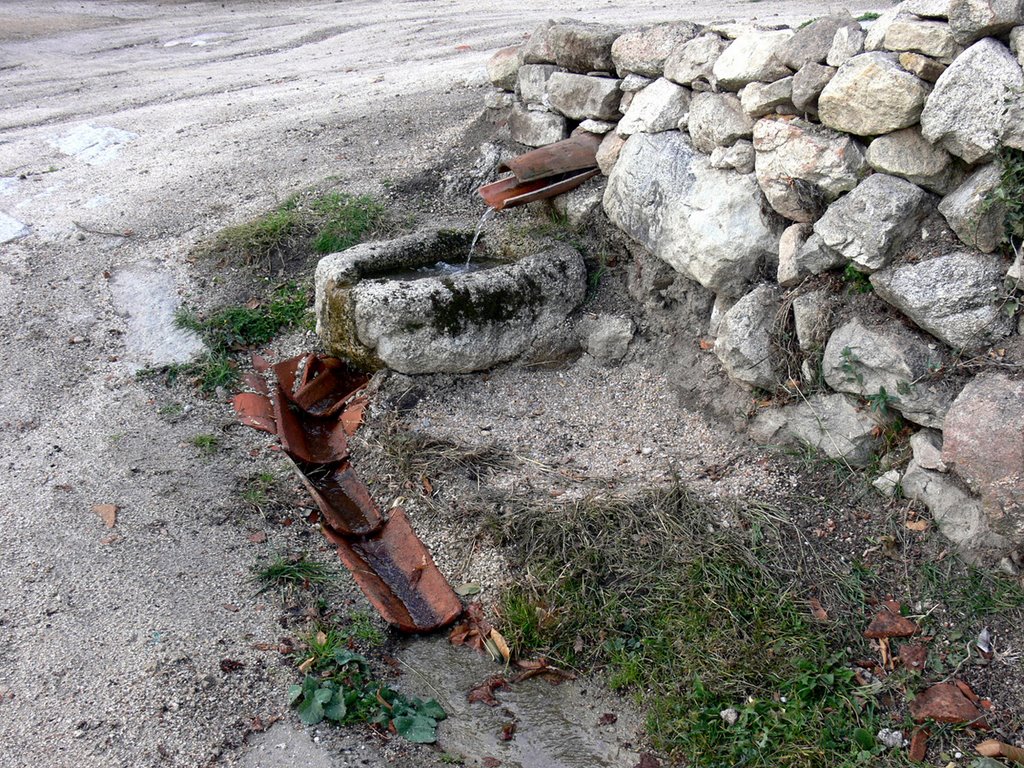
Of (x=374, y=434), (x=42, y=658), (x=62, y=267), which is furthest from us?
(x=62, y=267)

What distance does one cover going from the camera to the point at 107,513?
4211 millimetres

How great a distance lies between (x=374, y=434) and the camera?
4816 mm

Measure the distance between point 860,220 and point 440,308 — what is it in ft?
7.28

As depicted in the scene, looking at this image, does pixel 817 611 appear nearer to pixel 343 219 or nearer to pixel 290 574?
pixel 290 574

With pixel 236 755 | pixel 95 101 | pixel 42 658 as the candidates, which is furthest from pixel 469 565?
pixel 95 101

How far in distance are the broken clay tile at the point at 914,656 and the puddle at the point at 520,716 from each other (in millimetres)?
1081

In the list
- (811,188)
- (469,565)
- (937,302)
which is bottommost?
(469,565)

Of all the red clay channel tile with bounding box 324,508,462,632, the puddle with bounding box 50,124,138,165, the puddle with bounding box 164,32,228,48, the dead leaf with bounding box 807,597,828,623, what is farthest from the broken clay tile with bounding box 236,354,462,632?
the puddle with bounding box 164,32,228,48

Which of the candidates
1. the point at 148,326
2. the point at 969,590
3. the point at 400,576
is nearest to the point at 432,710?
the point at 400,576

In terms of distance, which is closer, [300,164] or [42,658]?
[42,658]

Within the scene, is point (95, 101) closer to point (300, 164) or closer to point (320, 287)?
point (300, 164)

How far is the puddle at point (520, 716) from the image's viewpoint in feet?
11.2

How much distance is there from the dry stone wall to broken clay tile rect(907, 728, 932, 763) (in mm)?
744

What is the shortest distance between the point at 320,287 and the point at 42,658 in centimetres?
249
